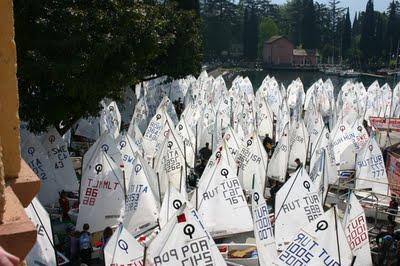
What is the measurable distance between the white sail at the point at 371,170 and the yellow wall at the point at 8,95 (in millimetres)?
14971

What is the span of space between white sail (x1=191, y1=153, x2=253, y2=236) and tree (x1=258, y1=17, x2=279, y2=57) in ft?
293

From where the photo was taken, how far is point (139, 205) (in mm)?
12992

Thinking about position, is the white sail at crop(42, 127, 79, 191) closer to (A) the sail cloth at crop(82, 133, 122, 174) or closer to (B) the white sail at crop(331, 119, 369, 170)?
(A) the sail cloth at crop(82, 133, 122, 174)

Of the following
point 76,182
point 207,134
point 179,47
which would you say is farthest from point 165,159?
point 179,47

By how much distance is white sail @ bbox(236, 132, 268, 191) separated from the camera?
17.0 meters

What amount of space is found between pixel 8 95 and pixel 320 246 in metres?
7.11

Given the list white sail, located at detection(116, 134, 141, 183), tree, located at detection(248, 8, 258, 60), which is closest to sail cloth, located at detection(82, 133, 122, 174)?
white sail, located at detection(116, 134, 141, 183)

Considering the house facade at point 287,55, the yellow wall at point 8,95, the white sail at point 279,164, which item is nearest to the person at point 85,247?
the white sail at point 279,164

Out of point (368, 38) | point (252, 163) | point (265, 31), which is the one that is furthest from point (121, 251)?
point (265, 31)

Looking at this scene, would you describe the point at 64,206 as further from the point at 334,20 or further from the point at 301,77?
the point at 334,20

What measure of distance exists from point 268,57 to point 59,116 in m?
81.7

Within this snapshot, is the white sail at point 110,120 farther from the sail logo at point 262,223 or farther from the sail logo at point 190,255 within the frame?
the sail logo at point 190,255

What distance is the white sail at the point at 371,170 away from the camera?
1723 centimetres

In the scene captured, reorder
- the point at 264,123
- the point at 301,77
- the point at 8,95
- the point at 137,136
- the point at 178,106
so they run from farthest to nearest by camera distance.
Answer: the point at 301,77, the point at 178,106, the point at 264,123, the point at 137,136, the point at 8,95
